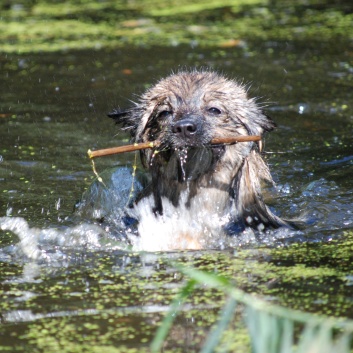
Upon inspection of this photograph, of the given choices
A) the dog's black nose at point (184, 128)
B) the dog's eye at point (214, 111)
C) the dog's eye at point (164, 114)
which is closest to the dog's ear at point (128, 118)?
the dog's eye at point (164, 114)

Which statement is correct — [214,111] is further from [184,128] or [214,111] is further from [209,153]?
[184,128]

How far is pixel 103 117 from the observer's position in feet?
29.0

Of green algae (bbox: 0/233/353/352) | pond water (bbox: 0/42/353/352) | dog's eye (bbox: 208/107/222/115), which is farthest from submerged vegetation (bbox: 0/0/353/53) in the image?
green algae (bbox: 0/233/353/352)

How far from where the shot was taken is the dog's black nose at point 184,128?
5414 mm

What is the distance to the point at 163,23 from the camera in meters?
12.3

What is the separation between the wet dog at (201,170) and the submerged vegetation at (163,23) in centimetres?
525

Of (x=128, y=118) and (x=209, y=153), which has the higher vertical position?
(x=128, y=118)

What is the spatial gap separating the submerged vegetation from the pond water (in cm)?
51

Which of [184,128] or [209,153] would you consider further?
[209,153]

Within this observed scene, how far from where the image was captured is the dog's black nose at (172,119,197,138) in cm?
541

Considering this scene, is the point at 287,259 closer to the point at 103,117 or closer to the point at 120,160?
the point at 120,160

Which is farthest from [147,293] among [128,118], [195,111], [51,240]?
[128,118]

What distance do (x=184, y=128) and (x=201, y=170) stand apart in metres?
0.43

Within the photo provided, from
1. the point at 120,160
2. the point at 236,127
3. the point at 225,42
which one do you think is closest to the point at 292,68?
the point at 225,42
